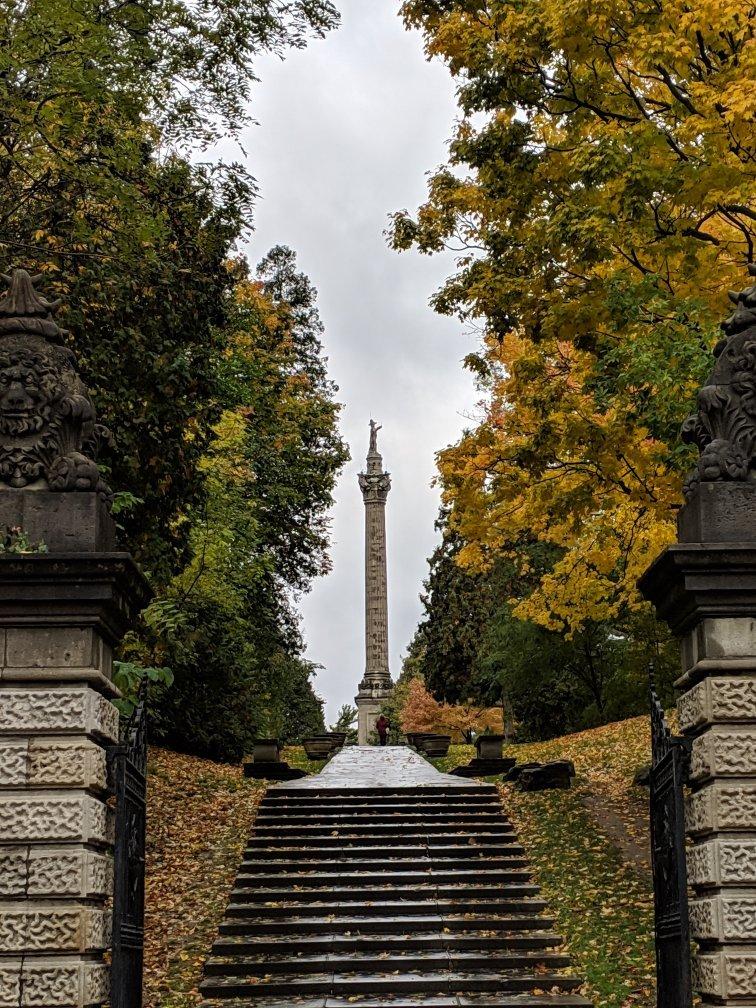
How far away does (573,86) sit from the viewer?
506 inches

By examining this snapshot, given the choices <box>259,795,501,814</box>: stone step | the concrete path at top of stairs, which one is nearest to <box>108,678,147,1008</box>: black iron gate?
<box>259,795,501,814</box>: stone step

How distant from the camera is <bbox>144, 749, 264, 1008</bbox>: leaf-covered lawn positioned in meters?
12.3

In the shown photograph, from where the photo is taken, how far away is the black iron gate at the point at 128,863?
690cm

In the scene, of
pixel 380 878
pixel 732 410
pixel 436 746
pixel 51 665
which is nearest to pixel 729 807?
pixel 732 410

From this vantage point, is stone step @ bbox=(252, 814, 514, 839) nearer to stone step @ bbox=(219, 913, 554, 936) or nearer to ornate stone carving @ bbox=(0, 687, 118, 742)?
stone step @ bbox=(219, 913, 554, 936)

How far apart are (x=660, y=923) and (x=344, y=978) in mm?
5592

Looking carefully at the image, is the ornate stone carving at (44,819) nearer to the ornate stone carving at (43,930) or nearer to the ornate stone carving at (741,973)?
the ornate stone carving at (43,930)

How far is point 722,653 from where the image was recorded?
689 cm

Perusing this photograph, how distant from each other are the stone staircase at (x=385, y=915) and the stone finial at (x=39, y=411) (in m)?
6.43

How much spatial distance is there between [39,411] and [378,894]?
9.26m

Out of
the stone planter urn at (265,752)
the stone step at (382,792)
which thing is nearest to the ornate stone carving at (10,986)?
the stone step at (382,792)

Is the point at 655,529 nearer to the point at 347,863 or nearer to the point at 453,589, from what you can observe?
the point at 347,863

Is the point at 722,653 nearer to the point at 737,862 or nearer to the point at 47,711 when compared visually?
the point at 737,862

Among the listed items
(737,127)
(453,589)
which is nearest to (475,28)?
(737,127)
